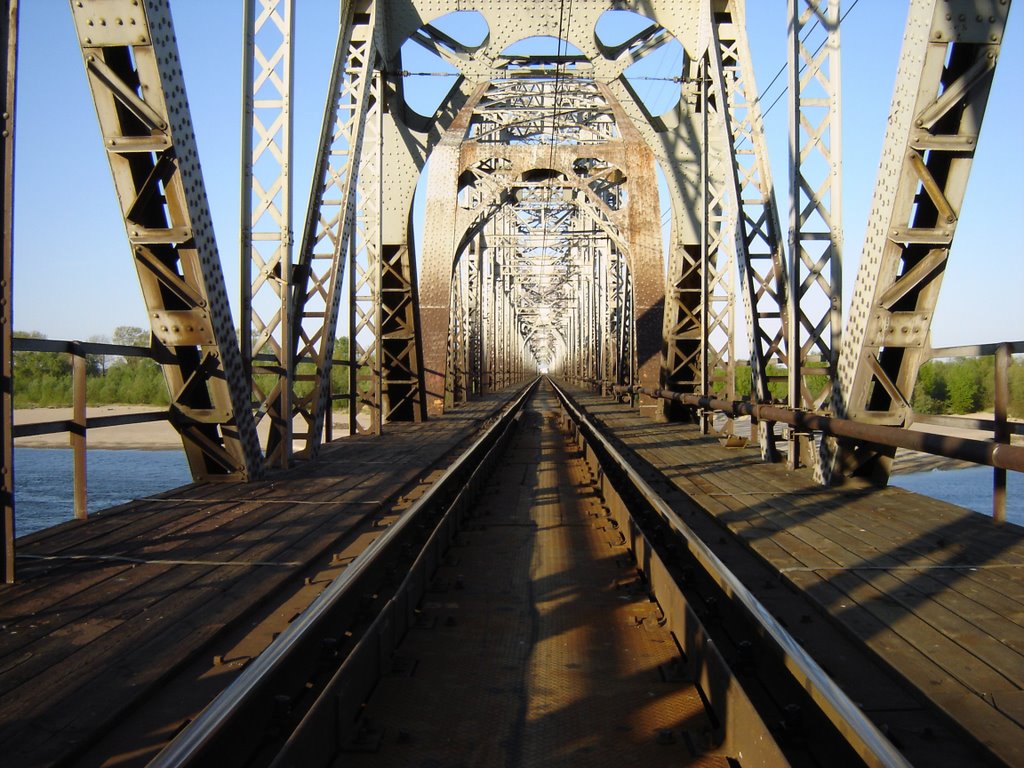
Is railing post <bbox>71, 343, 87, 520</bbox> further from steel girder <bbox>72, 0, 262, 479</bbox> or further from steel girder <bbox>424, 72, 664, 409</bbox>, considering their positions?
steel girder <bbox>424, 72, 664, 409</bbox>

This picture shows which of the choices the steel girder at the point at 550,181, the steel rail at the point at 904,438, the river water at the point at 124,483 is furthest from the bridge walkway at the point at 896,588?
the steel girder at the point at 550,181

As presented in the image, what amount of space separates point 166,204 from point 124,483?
1529 cm

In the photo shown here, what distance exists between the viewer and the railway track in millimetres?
2727

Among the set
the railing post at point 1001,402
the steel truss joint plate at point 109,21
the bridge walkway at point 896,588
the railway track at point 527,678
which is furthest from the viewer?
the steel truss joint plate at point 109,21

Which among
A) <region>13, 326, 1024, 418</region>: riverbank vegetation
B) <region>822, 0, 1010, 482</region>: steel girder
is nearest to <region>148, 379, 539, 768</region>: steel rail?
<region>822, 0, 1010, 482</region>: steel girder

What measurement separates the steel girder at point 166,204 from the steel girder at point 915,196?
5.35 metres

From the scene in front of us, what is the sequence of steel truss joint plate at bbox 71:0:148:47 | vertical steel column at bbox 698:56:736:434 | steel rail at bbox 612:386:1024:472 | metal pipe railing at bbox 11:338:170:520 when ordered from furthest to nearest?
1. vertical steel column at bbox 698:56:736:434
2. steel truss joint plate at bbox 71:0:148:47
3. metal pipe railing at bbox 11:338:170:520
4. steel rail at bbox 612:386:1024:472

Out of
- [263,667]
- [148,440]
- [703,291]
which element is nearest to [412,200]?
[703,291]

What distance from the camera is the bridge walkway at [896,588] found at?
3.00 metres

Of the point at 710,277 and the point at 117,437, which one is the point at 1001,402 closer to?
the point at 710,277

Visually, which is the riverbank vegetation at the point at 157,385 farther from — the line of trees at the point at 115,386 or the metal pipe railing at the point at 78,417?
the metal pipe railing at the point at 78,417

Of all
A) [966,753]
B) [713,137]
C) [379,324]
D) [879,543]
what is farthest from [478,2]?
[966,753]

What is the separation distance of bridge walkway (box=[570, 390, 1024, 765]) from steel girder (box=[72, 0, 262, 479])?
4.15 m

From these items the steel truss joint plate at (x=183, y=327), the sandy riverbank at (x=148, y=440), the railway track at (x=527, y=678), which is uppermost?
the steel truss joint plate at (x=183, y=327)
